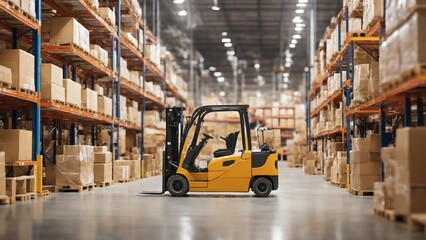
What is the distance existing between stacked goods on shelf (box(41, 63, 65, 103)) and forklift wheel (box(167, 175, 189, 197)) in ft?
9.06

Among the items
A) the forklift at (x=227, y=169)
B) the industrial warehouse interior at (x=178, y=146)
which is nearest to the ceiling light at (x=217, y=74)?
the industrial warehouse interior at (x=178, y=146)

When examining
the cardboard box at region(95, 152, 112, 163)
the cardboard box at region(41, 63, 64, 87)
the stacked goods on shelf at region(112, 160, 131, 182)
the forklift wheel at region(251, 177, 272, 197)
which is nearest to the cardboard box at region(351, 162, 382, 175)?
the forklift wheel at region(251, 177, 272, 197)

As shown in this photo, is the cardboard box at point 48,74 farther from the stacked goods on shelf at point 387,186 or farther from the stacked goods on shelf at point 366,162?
the stacked goods on shelf at point 387,186

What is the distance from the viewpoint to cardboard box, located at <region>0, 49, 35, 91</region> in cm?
1032

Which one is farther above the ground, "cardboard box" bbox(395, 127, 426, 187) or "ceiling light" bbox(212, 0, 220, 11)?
"ceiling light" bbox(212, 0, 220, 11)

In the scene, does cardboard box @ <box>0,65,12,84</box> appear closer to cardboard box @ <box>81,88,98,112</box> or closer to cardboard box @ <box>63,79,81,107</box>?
cardboard box @ <box>63,79,81,107</box>

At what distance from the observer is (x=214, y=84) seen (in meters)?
49.5

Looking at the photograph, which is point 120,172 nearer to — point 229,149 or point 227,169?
point 229,149

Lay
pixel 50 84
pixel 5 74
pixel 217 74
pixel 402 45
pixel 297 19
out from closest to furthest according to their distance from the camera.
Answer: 1. pixel 402 45
2. pixel 5 74
3. pixel 50 84
4. pixel 297 19
5. pixel 217 74

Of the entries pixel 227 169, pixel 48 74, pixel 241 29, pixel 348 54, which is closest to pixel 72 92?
pixel 48 74

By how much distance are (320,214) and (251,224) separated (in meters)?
1.53

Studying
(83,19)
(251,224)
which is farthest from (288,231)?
(83,19)

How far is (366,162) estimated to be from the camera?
11367mm

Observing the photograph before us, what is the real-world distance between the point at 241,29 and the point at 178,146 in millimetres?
23874
